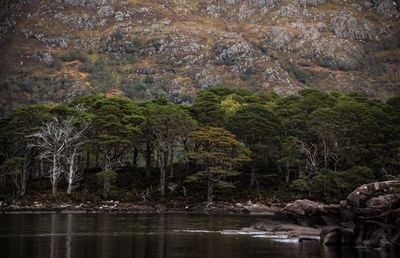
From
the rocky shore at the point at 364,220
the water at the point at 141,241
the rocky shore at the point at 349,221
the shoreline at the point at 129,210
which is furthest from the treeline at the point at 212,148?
the rocky shore at the point at 364,220

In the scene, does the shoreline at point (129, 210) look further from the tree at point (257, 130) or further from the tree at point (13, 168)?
the tree at point (257, 130)

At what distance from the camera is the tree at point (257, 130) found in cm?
10481

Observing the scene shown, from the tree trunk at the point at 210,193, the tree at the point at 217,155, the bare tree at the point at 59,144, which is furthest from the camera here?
the bare tree at the point at 59,144

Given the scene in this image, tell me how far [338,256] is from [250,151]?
5892cm

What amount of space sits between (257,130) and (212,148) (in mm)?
8492

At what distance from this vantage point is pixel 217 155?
3910 inches

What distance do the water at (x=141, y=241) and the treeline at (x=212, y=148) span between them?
28245mm

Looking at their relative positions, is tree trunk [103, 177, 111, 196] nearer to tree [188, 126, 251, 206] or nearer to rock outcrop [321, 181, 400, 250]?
tree [188, 126, 251, 206]

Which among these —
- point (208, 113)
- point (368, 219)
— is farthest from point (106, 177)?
point (368, 219)

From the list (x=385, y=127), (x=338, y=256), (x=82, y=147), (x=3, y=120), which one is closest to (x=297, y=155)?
(x=385, y=127)

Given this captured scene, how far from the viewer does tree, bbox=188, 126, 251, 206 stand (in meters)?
98.4

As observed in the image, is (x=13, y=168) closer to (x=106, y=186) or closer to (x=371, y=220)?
(x=106, y=186)

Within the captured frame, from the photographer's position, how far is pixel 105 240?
51156 mm

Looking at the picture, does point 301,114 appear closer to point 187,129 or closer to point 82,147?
point 187,129
